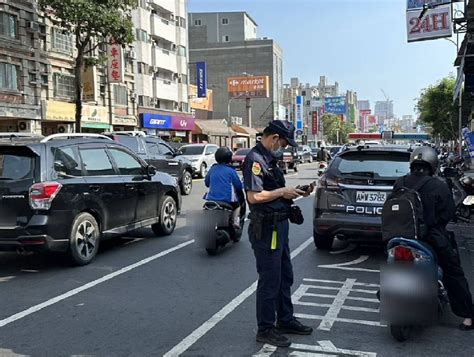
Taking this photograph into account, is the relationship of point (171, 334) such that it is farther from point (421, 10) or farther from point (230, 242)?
point (421, 10)

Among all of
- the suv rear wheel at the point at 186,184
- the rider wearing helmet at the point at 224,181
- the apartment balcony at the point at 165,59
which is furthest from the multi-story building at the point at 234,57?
the rider wearing helmet at the point at 224,181

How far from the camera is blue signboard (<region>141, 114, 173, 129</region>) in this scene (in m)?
39.9

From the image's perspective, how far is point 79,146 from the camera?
24.3 ft

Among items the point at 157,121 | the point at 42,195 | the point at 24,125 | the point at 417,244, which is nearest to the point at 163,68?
the point at 157,121

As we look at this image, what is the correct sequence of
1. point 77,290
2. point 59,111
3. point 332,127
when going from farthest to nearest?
point 332,127 < point 59,111 < point 77,290

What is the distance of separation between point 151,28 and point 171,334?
41232 mm

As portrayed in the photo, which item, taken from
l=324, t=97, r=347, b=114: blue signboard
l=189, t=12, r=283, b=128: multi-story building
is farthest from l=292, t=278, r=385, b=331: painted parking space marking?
l=324, t=97, r=347, b=114: blue signboard

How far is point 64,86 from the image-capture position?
3158 centimetres

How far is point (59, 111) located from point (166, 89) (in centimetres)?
1606

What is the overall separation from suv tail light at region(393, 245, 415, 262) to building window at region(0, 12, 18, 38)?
26871 millimetres

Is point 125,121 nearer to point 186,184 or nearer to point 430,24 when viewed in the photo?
point 186,184

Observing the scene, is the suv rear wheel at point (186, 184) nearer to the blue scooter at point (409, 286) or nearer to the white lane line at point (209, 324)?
the white lane line at point (209, 324)

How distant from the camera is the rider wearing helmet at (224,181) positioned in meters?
7.73

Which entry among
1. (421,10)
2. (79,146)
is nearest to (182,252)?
(79,146)
